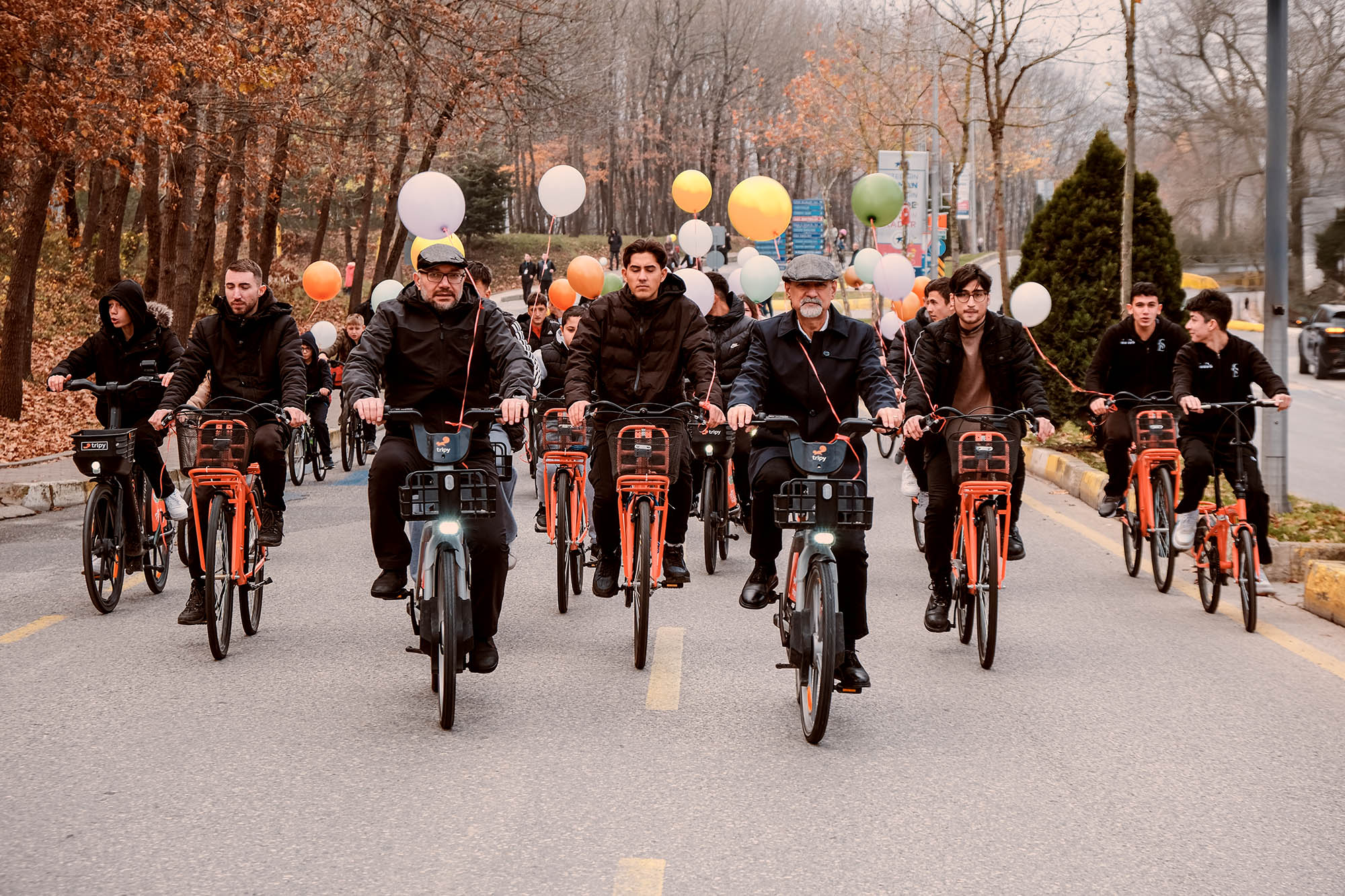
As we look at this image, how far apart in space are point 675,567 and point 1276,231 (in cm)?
543

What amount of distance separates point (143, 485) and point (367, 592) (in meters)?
1.50

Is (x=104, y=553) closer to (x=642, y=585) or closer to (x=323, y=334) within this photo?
(x=642, y=585)

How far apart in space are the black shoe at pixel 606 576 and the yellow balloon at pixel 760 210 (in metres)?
6.60

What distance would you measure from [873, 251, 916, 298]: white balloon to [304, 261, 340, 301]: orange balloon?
7.93 m

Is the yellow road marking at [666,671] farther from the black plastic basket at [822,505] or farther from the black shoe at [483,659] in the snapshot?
the black plastic basket at [822,505]

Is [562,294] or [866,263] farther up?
[866,263]

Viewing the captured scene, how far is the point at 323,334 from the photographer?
54.0ft

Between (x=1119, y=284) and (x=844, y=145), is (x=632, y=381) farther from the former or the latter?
(x=844, y=145)

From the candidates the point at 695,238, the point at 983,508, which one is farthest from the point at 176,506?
the point at 695,238

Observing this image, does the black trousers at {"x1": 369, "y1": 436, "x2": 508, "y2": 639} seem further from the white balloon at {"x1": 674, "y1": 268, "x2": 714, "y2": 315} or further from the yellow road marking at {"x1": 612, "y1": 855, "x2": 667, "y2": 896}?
the white balloon at {"x1": 674, "y1": 268, "x2": 714, "y2": 315}

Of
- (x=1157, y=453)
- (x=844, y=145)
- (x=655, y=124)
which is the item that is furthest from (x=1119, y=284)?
(x=655, y=124)

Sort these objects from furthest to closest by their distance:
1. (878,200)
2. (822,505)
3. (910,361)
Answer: (878,200)
(910,361)
(822,505)

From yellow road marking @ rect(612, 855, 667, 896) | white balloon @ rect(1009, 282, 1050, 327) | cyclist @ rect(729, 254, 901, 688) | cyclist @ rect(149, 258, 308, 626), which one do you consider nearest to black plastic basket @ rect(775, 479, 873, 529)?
cyclist @ rect(729, 254, 901, 688)

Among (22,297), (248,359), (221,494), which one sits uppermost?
(22,297)
